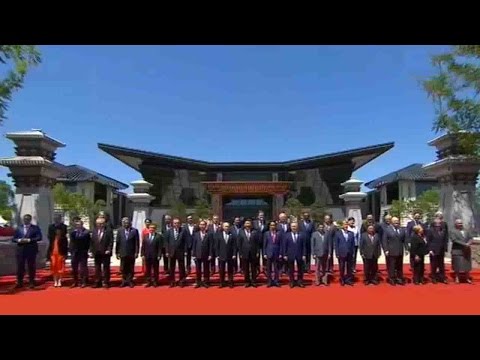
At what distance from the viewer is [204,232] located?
919 centimetres

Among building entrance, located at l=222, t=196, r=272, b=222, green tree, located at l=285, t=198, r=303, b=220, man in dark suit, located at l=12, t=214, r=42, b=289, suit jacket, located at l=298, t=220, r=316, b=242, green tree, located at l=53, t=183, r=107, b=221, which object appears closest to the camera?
man in dark suit, located at l=12, t=214, r=42, b=289

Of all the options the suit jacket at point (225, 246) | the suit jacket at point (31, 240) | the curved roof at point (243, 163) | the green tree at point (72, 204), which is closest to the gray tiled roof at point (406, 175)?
the curved roof at point (243, 163)

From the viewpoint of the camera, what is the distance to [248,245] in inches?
356

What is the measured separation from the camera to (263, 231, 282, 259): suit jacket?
8945mm

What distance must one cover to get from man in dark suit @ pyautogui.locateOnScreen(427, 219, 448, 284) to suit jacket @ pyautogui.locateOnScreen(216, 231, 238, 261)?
419 cm

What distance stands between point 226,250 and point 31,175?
279 inches

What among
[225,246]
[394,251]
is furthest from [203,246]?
[394,251]

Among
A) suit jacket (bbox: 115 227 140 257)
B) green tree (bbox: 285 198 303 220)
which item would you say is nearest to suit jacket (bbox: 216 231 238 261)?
suit jacket (bbox: 115 227 140 257)

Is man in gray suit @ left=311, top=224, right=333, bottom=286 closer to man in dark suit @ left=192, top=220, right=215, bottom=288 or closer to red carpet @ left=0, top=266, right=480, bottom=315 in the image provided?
red carpet @ left=0, top=266, right=480, bottom=315

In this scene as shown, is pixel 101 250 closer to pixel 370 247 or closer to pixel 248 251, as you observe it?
pixel 248 251

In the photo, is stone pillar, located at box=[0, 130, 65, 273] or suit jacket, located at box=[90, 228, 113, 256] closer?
suit jacket, located at box=[90, 228, 113, 256]

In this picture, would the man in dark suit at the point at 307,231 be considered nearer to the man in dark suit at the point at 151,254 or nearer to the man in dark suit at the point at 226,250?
the man in dark suit at the point at 226,250
